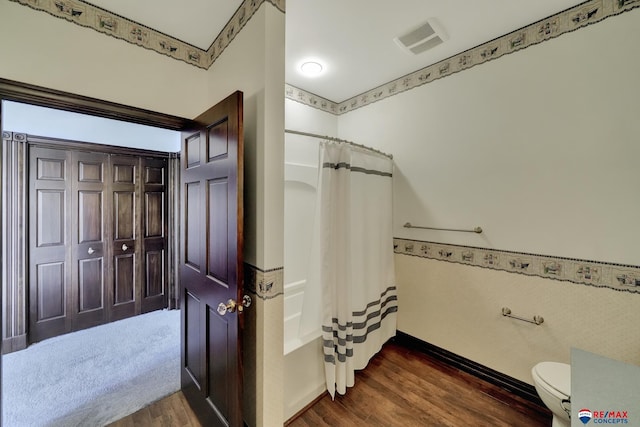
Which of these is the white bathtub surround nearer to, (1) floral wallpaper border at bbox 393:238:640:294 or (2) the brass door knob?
(1) floral wallpaper border at bbox 393:238:640:294

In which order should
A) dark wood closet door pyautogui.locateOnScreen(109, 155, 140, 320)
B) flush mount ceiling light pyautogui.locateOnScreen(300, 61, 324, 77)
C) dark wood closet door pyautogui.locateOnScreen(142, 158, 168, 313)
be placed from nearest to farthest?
1. flush mount ceiling light pyautogui.locateOnScreen(300, 61, 324, 77)
2. dark wood closet door pyautogui.locateOnScreen(109, 155, 140, 320)
3. dark wood closet door pyautogui.locateOnScreen(142, 158, 168, 313)

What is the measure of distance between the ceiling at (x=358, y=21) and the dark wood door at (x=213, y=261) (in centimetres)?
64

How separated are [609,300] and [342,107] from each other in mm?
2751

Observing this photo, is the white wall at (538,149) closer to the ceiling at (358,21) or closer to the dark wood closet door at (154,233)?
the ceiling at (358,21)

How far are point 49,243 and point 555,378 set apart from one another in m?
4.39

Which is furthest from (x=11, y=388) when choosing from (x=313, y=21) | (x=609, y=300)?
(x=609, y=300)

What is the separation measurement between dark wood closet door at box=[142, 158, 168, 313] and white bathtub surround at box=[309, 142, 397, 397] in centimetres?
253

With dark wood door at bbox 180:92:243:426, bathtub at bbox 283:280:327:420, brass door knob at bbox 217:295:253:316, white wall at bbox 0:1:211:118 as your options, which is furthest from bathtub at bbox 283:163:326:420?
white wall at bbox 0:1:211:118

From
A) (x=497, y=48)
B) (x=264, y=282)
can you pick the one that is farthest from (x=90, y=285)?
(x=497, y=48)

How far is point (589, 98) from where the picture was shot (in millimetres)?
1551

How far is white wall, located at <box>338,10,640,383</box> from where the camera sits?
148 cm

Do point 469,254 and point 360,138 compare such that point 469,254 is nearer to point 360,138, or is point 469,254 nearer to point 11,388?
point 360,138

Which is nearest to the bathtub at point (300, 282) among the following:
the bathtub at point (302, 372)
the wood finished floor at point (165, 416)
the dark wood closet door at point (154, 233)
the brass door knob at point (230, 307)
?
the bathtub at point (302, 372)

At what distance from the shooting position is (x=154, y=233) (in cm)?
329
